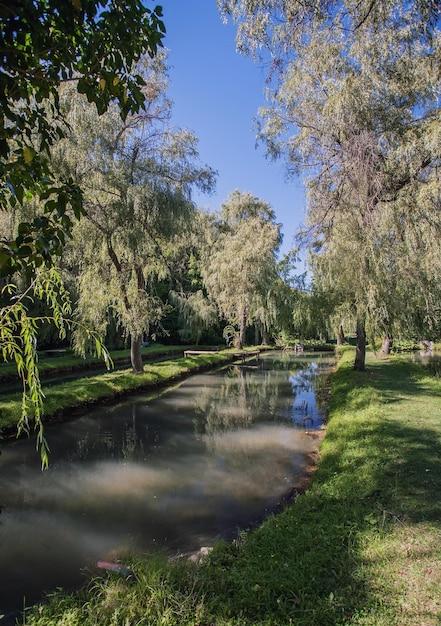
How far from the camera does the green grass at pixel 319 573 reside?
2.74 meters

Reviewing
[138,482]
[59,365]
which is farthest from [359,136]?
[59,365]

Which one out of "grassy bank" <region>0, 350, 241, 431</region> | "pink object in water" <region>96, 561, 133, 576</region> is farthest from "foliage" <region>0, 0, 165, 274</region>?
"grassy bank" <region>0, 350, 241, 431</region>

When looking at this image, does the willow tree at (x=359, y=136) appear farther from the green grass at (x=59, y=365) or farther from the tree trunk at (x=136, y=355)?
the green grass at (x=59, y=365)

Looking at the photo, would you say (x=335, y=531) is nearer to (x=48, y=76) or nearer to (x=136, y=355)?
(x=48, y=76)

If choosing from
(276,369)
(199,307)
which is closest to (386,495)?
(276,369)

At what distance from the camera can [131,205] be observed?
1307cm

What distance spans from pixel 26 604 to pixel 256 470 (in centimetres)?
398

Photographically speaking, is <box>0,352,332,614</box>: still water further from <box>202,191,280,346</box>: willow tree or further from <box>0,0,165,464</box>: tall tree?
<box>202,191,280,346</box>: willow tree

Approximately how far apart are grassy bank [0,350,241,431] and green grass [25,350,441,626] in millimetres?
5950

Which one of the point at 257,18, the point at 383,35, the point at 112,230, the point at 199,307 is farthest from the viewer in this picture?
the point at 199,307

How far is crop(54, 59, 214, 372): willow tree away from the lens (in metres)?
12.7

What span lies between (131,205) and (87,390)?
548 centimetres

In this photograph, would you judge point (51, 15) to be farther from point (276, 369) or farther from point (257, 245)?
point (257, 245)

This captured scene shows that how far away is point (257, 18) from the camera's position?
4.93 m
